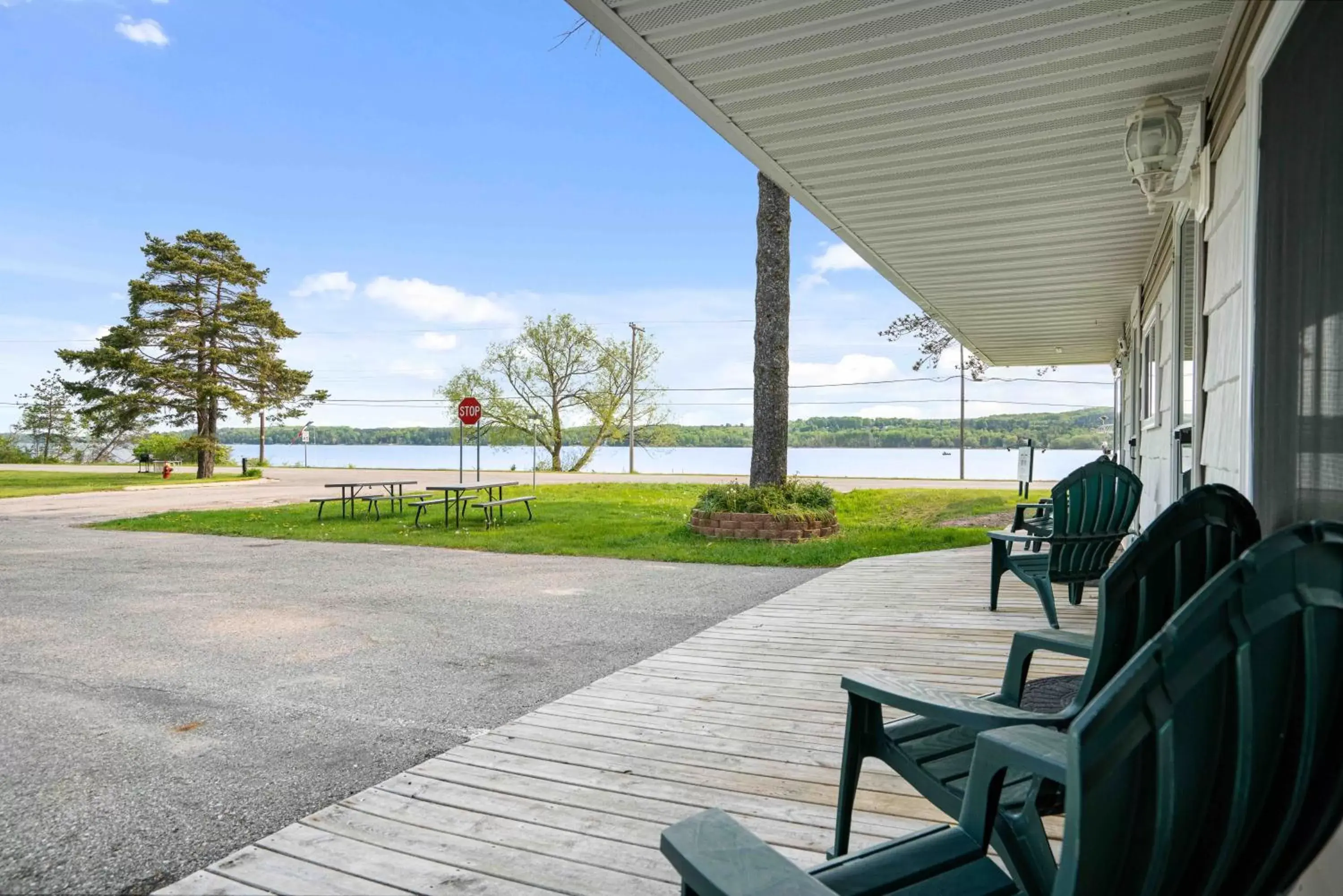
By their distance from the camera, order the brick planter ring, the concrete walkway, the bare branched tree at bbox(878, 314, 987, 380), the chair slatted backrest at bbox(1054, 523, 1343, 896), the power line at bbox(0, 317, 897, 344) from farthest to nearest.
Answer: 1. the power line at bbox(0, 317, 897, 344)
2. the bare branched tree at bbox(878, 314, 987, 380)
3. the concrete walkway
4. the brick planter ring
5. the chair slatted backrest at bbox(1054, 523, 1343, 896)

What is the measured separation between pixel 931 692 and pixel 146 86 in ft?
234

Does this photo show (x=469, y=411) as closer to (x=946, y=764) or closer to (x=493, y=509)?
(x=493, y=509)

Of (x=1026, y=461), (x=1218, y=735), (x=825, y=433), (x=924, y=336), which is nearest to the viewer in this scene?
(x=1218, y=735)

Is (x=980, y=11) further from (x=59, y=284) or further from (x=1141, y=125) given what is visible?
(x=59, y=284)

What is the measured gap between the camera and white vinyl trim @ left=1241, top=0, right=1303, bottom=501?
2191 mm

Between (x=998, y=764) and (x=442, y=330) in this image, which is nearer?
(x=998, y=764)

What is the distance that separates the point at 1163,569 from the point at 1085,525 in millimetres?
3013

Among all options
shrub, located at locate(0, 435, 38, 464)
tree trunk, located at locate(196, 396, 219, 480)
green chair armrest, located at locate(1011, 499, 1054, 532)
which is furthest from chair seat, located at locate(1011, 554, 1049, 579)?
shrub, located at locate(0, 435, 38, 464)

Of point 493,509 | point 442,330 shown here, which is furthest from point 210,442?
point 442,330

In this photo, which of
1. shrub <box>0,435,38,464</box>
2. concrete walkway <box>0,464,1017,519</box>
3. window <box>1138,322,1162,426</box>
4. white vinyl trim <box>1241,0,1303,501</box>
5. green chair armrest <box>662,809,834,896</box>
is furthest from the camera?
shrub <box>0,435,38,464</box>

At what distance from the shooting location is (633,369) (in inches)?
1299

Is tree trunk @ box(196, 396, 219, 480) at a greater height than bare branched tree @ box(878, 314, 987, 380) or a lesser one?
lesser

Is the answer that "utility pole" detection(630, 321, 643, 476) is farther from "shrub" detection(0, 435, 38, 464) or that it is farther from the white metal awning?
"shrub" detection(0, 435, 38, 464)

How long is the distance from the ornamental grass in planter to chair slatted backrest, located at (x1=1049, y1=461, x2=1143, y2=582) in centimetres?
504
